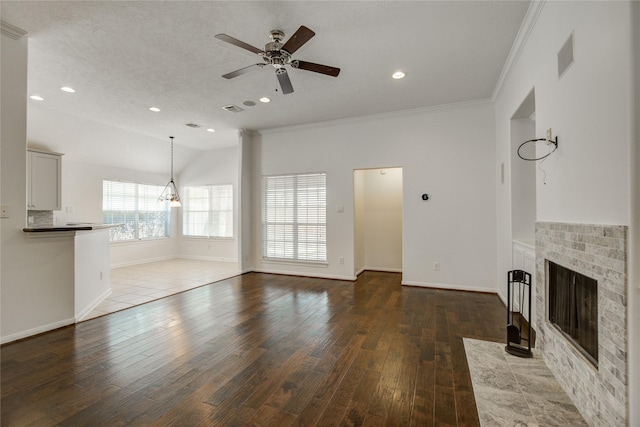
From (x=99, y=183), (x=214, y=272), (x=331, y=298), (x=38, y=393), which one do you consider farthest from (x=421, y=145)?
(x=99, y=183)

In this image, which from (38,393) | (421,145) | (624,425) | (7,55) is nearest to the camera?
(624,425)

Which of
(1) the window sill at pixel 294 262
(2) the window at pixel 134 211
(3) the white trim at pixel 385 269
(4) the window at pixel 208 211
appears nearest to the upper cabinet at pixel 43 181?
(2) the window at pixel 134 211

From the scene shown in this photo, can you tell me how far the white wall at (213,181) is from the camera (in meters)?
7.97

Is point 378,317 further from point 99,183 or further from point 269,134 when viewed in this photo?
point 99,183

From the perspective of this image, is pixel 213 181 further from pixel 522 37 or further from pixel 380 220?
pixel 522 37

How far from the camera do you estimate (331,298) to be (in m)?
4.33

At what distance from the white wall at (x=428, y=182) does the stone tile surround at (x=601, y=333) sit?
2602 mm

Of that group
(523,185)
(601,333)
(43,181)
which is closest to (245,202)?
(43,181)

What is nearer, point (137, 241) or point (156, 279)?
point (156, 279)

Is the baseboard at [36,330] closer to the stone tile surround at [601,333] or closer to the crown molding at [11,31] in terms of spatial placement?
the crown molding at [11,31]

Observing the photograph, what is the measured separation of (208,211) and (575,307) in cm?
818

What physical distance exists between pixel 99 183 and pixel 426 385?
26.1 ft

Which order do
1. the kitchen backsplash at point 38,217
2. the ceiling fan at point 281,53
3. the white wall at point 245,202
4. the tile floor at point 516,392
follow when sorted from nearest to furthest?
1. the tile floor at point 516,392
2. the ceiling fan at point 281,53
3. the kitchen backsplash at point 38,217
4. the white wall at point 245,202

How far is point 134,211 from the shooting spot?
7.72 m
